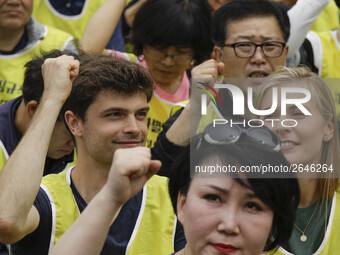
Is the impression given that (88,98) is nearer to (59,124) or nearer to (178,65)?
(59,124)

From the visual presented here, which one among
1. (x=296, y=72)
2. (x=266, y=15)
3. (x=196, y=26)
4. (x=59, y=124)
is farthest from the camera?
(x=196, y=26)

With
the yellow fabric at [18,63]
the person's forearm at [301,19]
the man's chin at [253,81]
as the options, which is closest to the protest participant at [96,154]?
the man's chin at [253,81]

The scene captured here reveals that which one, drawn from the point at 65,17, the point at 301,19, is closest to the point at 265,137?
the point at 301,19

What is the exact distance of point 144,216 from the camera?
3680 mm

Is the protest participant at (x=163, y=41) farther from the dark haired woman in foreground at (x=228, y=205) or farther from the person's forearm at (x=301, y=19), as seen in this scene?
the dark haired woman in foreground at (x=228, y=205)

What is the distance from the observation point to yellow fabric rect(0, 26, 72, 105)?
5.10 meters

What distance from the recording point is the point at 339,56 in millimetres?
5309

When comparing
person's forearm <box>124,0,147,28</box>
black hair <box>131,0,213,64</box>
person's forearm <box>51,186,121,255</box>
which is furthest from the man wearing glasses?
person's forearm <box>51,186,121,255</box>

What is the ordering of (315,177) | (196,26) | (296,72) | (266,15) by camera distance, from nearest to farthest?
(315,177) < (296,72) < (266,15) < (196,26)

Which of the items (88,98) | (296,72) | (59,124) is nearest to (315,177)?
(296,72)

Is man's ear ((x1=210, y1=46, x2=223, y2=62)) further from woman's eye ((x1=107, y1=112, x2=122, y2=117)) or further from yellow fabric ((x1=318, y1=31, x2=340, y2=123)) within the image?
woman's eye ((x1=107, y1=112, x2=122, y2=117))

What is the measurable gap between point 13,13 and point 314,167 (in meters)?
2.42

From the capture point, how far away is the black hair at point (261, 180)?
2.68m

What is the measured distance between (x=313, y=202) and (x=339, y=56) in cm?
192
